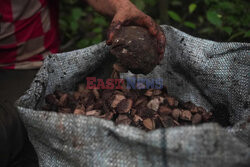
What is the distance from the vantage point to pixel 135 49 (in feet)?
3.76

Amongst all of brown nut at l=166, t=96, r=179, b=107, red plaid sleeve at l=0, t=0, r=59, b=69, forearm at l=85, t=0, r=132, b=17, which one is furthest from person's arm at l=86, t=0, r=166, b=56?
red plaid sleeve at l=0, t=0, r=59, b=69

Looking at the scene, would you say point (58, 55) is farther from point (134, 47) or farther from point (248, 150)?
point (248, 150)

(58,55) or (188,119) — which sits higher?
(58,55)

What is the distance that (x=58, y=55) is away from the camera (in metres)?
1.30

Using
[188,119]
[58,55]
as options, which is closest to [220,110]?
[188,119]

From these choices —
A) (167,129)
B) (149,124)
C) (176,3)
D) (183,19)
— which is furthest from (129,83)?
(176,3)

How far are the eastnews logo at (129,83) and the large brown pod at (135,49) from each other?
24 cm

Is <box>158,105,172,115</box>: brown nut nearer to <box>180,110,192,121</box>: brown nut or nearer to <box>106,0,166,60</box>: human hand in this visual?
<box>180,110,192,121</box>: brown nut

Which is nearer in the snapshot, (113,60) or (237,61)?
(237,61)

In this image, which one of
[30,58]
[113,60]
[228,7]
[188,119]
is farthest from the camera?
[228,7]

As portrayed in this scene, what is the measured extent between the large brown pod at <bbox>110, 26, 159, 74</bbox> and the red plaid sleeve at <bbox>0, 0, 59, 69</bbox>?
2.17 feet

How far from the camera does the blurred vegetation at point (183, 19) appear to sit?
1771 mm

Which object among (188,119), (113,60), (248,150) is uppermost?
(248,150)

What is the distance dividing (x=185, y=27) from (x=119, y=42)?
2.45 feet
